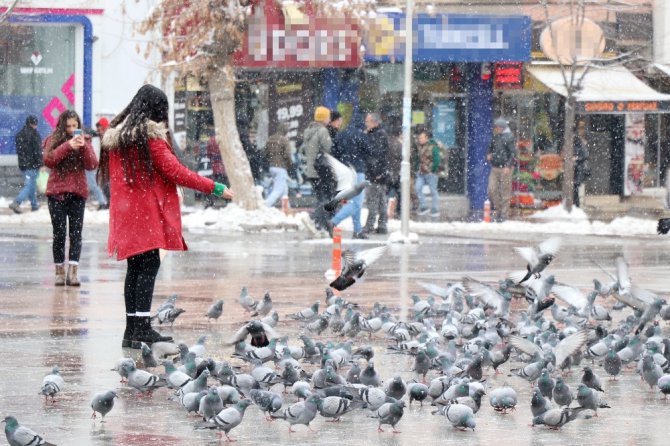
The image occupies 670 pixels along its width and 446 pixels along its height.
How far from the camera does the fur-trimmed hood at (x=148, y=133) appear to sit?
995 cm

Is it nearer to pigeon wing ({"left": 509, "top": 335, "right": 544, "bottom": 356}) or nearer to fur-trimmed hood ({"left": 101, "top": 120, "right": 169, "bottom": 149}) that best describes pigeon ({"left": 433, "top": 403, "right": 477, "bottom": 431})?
pigeon wing ({"left": 509, "top": 335, "right": 544, "bottom": 356})

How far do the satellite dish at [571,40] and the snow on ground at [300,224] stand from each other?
5180mm

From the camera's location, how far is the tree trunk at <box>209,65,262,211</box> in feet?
83.5

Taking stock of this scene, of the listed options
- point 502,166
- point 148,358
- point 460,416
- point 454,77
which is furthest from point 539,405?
point 454,77

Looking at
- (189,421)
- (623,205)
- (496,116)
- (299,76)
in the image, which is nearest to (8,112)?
(299,76)

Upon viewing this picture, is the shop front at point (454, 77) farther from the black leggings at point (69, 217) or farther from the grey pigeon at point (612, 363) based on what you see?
the grey pigeon at point (612, 363)

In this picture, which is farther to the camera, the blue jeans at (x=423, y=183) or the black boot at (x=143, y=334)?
the blue jeans at (x=423, y=183)

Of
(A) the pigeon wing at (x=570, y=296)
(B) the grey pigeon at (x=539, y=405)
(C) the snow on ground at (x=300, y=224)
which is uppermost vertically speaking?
(B) the grey pigeon at (x=539, y=405)

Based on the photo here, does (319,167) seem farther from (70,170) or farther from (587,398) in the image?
(587,398)

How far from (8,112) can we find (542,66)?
11.9 m

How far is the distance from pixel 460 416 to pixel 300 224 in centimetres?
1748

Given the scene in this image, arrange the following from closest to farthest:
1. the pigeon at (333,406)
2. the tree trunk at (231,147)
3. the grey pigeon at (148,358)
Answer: the pigeon at (333,406), the grey pigeon at (148,358), the tree trunk at (231,147)

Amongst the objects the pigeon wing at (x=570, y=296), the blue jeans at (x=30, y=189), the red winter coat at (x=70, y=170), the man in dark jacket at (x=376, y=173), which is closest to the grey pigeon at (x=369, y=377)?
the pigeon wing at (x=570, y=296)

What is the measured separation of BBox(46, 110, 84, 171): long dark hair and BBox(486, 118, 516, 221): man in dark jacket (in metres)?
15.0
